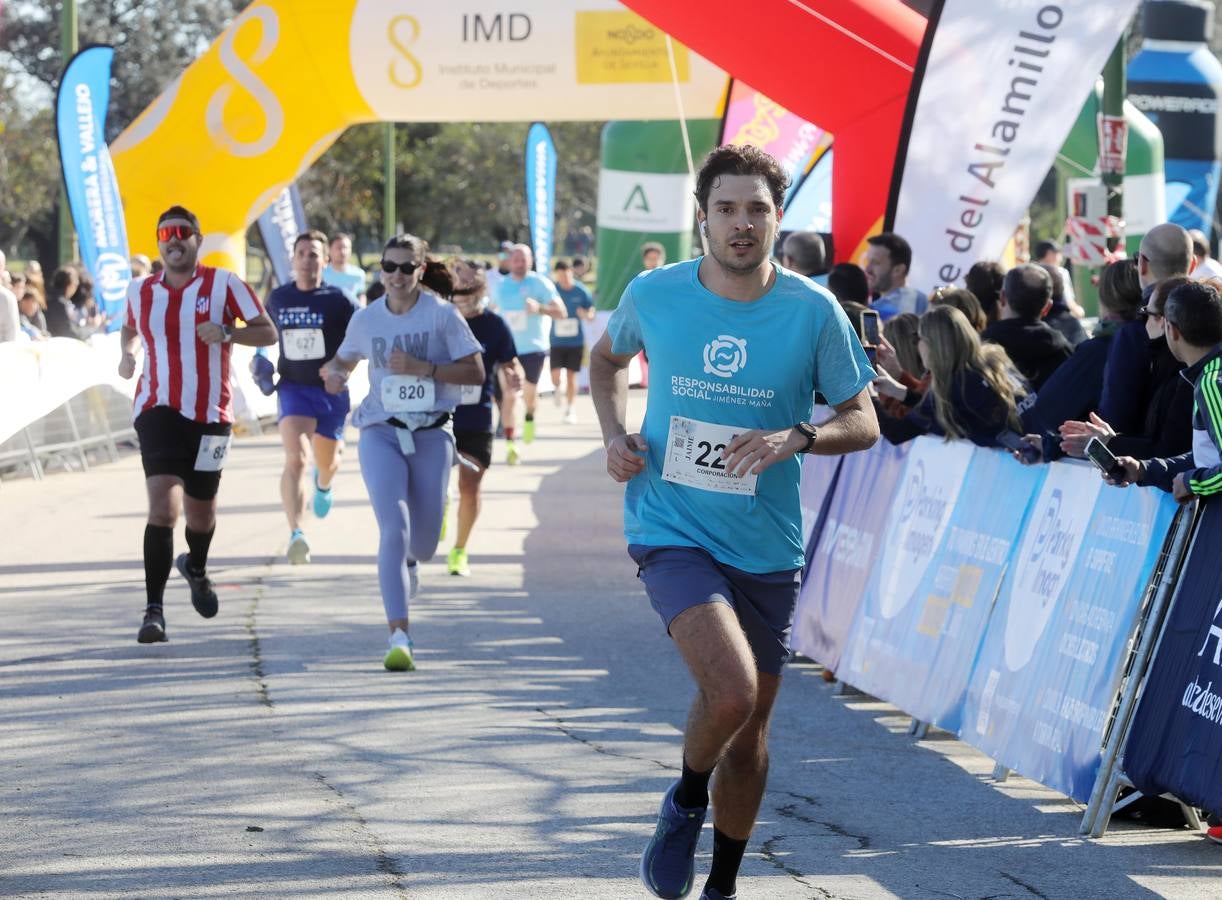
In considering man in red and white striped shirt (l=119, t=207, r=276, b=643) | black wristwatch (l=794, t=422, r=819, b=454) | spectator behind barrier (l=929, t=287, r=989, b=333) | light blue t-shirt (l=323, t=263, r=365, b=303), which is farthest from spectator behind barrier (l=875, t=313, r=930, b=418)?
light blue t-shirt (l=323, t=263, r=365, b=303)

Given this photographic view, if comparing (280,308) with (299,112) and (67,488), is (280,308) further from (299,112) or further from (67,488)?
(299,112)

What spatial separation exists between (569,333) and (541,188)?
23.0 ft

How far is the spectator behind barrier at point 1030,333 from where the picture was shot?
865 centimetres

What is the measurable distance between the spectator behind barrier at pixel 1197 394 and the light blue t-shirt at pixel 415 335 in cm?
379

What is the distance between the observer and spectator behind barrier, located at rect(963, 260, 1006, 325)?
31.6 ft

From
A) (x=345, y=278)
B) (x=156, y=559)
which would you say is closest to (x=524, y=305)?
(x=345, y=278)

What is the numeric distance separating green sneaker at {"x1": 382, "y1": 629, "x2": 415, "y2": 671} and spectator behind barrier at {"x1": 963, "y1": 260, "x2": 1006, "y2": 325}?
10.5 feet

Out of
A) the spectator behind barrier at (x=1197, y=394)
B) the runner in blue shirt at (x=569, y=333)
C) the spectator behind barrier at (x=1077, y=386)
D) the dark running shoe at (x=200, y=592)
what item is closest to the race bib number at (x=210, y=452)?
the dark running shoe at (x=200, y=592)

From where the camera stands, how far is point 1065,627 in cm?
642

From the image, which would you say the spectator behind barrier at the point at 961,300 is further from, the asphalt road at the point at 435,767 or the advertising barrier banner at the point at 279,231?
the advertising barrier banner at the point at 279,231

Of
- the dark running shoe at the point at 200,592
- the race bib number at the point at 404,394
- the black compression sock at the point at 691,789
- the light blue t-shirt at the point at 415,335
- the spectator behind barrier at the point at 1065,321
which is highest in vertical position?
the spectator behind barrier at the point at 1065,321

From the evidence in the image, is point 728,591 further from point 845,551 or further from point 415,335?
point 415,335

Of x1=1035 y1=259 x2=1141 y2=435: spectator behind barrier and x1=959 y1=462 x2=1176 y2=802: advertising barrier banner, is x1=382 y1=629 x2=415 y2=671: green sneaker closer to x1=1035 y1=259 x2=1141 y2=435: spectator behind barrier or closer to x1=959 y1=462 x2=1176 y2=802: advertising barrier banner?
x1=959 y1=462 x2=1176 y2=802: advertising barrier banner

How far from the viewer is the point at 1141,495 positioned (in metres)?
6.15
